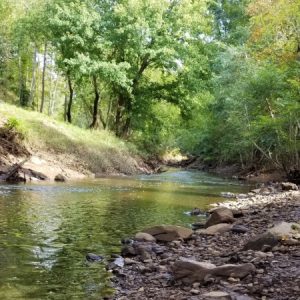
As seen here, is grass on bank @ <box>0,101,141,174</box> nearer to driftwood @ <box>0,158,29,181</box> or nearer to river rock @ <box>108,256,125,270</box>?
driftwood @ <box>0,158,29,181</box>

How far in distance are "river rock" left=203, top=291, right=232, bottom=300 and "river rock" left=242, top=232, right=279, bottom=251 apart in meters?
2.08

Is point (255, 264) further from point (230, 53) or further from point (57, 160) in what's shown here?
point (230, 53)

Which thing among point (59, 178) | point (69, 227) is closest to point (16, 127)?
point (59, 178)

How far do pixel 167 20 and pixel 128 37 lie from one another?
3531 millimetres

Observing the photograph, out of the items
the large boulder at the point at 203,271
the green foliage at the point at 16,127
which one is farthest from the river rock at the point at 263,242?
the green foliage at the point at 16,127

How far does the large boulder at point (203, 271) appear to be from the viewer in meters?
5.63

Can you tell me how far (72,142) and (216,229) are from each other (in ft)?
54.5

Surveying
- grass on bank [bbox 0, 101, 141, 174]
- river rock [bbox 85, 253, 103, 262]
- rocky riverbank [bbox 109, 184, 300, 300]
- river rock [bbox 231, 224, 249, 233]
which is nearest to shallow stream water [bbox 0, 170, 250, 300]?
river rock [bbox 85, 253, 103, 262]

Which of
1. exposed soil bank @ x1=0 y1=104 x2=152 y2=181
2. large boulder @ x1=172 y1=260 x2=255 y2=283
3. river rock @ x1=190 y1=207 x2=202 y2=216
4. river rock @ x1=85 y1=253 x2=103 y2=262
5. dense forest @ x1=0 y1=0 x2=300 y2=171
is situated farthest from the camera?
dense forest @ x1=0 y1=0 x2=300 y2=171

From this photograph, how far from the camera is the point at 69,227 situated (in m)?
9.60

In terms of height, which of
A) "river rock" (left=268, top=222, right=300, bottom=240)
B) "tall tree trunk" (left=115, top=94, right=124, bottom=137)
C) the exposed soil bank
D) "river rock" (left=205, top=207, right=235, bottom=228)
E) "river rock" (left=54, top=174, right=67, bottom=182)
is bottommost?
"river rock" (left=205, top=207, right=235, bottom=228)

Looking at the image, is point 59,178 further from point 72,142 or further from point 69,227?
point 69,227

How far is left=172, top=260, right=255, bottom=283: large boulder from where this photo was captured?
563 cm

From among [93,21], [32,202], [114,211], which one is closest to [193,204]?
[114,211]
